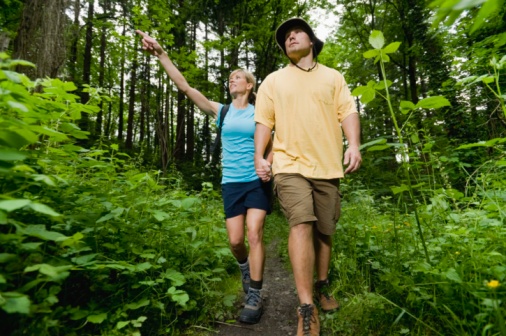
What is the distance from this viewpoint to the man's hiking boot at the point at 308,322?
2016 millimetres

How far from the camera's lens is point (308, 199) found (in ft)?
7.84

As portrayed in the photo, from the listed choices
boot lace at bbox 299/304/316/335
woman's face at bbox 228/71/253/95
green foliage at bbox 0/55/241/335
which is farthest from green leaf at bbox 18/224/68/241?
woman's face at bbox 228/71/253/95

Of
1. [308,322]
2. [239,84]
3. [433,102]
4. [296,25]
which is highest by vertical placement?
[296,25]

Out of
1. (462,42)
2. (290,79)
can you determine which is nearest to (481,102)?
(462,42)

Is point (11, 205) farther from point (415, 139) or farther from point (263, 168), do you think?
point (415, 139)

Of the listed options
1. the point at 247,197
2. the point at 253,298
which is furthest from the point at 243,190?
the point at 253,298

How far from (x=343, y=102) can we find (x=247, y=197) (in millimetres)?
1289

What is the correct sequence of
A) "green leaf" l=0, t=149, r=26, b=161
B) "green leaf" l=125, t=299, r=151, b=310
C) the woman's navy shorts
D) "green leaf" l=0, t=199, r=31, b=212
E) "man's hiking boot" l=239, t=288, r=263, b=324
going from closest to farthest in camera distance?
"green leaf" l=0, t=199, r=31, b=212 < "green leaf" l=0, t=149, r=26, b=161 < "green leaf" l=125, t=299, r=151, b=310 < "man's hiking boot" l=239, t=288, r=263, b=324 < the woman's navy shorts

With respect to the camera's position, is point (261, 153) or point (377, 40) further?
point (261, 153)

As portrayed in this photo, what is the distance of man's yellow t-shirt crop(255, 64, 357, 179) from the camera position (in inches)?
99.0

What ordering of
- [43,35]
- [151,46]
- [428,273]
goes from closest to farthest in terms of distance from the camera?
[428,273] < [151,46] < [43,35]

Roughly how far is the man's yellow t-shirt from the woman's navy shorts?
41 cm

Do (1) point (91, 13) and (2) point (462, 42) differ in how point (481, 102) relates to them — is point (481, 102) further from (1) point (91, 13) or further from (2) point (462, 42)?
(1) point (91, 13)

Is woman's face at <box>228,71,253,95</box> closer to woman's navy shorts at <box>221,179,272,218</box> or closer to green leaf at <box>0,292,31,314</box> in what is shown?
woman's navy shorts at <box>221,179,272,218</box>
